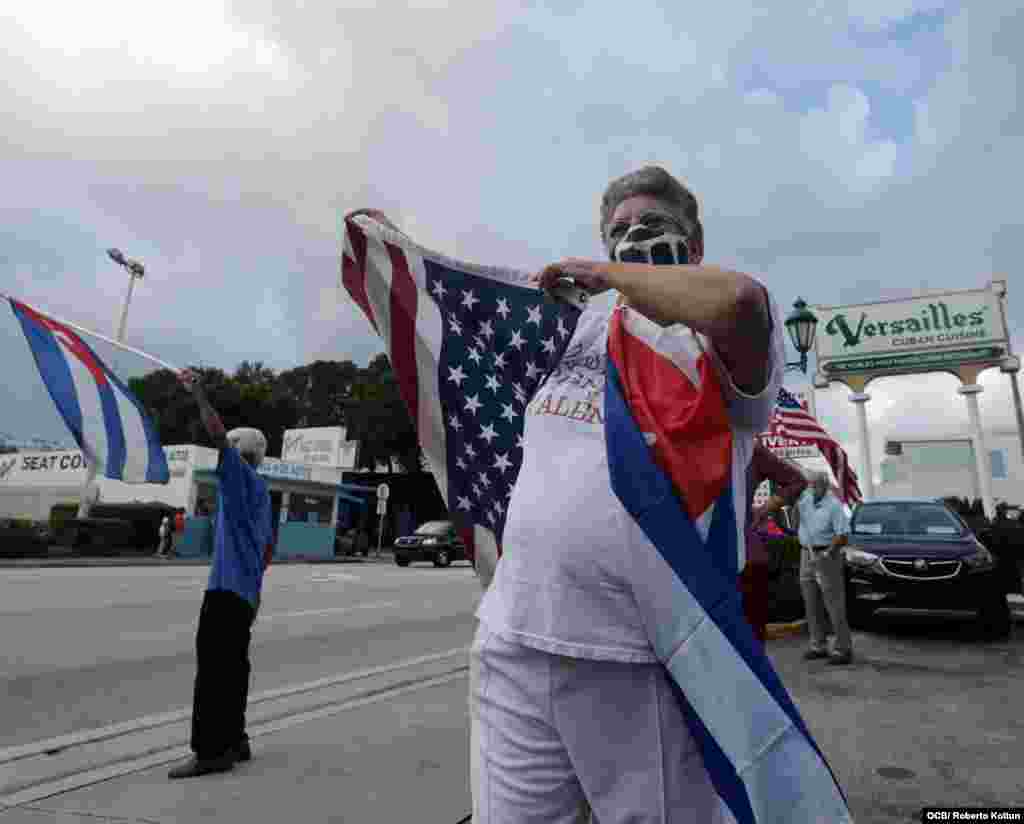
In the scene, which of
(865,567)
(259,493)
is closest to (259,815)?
(259,493)

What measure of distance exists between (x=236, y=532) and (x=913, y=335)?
24.1 metres

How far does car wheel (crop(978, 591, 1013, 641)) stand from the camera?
8.47 metres

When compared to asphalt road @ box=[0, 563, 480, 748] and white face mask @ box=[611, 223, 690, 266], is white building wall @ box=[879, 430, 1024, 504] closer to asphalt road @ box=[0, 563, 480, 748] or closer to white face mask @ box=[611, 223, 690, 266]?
asphalt road @ box=[0, 563, 480, 748]

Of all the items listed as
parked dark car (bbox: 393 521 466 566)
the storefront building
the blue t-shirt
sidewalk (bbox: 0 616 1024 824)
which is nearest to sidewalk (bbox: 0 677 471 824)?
sidewalk (bbox: 0 616 1024 824)

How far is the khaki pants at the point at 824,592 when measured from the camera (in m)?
6.98

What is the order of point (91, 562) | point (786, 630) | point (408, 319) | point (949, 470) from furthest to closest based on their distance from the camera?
point (949, 470), point (91, 562), point (786, 630), point (408, 319)

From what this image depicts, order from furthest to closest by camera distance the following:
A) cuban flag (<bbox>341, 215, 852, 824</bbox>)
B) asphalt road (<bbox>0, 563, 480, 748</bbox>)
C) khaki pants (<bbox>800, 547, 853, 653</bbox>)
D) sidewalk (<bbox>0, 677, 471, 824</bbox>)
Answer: khaki pants (<bbox>800, 547, 853, 653</bbox>) < asphalt road (<bbox>0, 563, 480, 748</bbox>) < sidewalk (<bbox>0, 677, 471, 824</bbox>) < cuban flag (<bbox>341, 215, 852, 824</bbox>)

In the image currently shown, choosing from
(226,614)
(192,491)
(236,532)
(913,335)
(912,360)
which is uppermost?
(913,335)

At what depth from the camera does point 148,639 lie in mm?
7988

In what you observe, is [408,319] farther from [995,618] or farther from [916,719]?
[995,618]

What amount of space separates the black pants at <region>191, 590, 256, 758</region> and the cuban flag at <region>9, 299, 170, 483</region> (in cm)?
87

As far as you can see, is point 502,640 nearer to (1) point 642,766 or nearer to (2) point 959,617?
(1) point 642,766

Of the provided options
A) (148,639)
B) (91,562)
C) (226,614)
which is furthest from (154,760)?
(91,562)

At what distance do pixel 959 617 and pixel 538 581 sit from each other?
1141 centimetres
